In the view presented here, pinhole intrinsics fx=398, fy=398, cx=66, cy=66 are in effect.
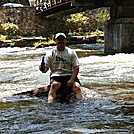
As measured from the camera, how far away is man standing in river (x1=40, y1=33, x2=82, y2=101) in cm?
774

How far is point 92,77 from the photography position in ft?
37.8

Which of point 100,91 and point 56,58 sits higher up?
point 56,58

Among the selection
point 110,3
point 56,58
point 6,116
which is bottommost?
point 6,116

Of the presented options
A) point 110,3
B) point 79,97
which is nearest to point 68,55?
point 79,97

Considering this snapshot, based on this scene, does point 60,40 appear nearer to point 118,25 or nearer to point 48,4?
point 118,25

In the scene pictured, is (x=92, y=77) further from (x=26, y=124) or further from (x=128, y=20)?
(x=128, y=20)

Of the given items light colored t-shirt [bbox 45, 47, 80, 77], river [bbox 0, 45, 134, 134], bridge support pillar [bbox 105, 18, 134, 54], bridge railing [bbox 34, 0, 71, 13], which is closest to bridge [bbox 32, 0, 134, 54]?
bridge support pillar [bbox 105, 18, 134, 54]

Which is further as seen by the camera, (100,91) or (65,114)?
(100,91)

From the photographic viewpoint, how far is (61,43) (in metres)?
7.74

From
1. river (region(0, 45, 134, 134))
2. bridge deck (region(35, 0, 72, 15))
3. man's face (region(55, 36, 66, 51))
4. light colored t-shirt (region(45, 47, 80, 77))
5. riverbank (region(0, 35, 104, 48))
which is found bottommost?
river (region(0, 45, 134, 134))

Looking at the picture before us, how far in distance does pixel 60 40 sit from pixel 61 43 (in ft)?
0.26

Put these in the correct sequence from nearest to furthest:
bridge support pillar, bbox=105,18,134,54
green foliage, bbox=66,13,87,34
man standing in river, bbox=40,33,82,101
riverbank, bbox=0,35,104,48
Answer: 1. man standing in river, bbox=40,33,82,101
2. bridge support pillar, bbox=105,18,134,54
3. riverbank, bbox=0,35,104,48
4. green foliage, bbox=66,13,87,34

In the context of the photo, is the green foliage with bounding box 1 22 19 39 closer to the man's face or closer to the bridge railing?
the bridge railing

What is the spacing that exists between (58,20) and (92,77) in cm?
3043
